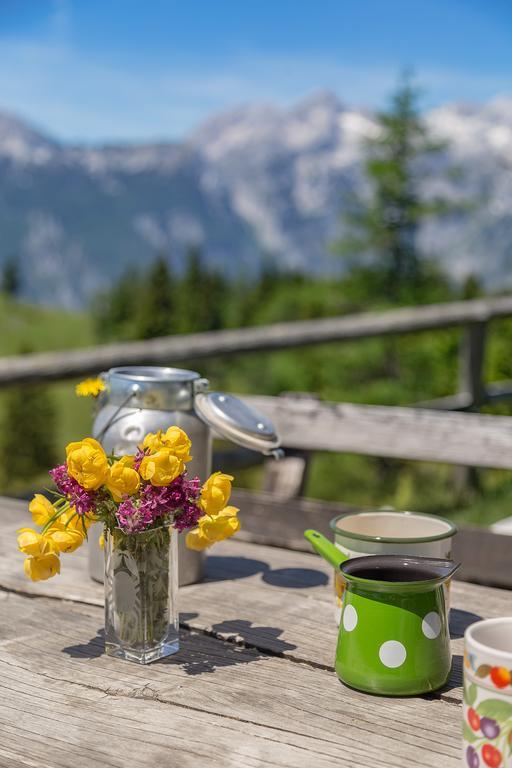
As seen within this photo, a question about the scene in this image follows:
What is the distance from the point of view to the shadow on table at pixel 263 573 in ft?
4.38

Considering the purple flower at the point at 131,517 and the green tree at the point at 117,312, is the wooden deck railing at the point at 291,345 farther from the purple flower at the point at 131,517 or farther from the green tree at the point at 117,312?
the green tree at the point at 117,312

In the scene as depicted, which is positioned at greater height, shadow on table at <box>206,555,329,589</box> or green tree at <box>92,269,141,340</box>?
shadow on table at <box>206,555,329,589</box>

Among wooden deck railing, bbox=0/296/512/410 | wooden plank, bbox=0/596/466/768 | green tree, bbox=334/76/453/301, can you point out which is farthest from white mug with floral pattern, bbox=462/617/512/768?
green tree, bbox=334/76/453/301

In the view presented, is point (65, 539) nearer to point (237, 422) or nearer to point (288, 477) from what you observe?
point (237, 422)

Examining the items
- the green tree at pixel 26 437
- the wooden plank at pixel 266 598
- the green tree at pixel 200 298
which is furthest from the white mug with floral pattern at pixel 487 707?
the green tree at pixel 26 437

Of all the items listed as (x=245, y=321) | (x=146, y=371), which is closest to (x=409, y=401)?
(x=146, y=371)

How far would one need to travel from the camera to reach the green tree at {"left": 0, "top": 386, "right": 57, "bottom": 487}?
1159 inches

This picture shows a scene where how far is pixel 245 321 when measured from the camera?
30.0 meters

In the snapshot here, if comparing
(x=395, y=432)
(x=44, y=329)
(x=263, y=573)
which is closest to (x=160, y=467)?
(x=263, y=573)

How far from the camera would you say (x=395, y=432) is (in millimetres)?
2217

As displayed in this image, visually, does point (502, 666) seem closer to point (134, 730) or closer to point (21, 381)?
point (134, 730)

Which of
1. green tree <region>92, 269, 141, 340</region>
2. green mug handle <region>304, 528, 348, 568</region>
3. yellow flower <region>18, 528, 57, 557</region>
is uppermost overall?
yellow flower <region>18, 528, 57, 557</region>

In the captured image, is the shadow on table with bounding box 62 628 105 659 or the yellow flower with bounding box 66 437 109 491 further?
the shadow on table with bounding box 62 628 105 659

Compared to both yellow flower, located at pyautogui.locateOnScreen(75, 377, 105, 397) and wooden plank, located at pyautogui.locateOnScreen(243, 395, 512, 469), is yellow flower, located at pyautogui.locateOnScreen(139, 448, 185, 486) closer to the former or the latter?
yellow flower, located at pyautogui.locateOnScreen(75, 377, 105, 397)
